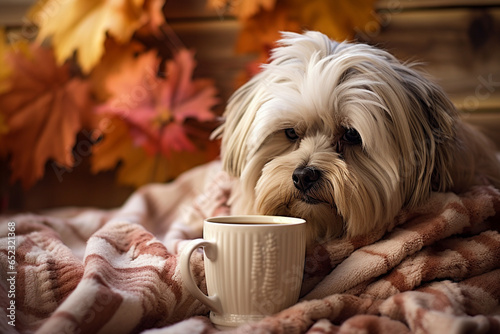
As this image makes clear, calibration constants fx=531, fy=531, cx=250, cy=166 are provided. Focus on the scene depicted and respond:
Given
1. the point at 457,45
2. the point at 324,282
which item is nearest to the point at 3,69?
the point at 324,282

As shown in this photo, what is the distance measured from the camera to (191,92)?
217 centimetres

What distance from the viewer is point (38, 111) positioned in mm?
2209

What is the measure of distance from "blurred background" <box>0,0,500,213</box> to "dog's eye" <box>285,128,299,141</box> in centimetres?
87

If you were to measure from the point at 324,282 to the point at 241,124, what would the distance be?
1.46ft

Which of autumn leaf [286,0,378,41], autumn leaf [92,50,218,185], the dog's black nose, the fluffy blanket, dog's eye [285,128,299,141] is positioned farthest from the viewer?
autumn leaf [92,50,218,185]

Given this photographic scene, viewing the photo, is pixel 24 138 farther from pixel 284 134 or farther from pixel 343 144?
pixel 343 144

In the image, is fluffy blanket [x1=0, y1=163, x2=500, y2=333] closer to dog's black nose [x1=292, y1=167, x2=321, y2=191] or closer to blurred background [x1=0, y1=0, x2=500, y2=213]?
dog's black nose [x1=292, y1=167, x2=321, y2=191]

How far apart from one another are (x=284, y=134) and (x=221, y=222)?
11.9 inches

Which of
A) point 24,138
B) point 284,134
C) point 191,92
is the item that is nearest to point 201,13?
point 191,92

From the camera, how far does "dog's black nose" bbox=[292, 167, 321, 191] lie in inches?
43.5

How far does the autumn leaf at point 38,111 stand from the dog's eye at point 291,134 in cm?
122

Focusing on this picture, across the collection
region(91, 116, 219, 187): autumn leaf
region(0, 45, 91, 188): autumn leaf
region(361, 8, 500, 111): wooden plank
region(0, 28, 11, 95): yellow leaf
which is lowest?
region(91, 116, 219, 187): autumn leaf

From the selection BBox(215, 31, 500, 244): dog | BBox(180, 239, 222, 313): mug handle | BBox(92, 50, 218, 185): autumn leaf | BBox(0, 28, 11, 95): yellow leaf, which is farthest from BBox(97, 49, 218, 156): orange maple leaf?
BBox(180, 239, 222, 313): mug handle

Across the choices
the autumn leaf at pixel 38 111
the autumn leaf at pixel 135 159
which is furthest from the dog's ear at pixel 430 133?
the autumn leaf at pixel 38 111
